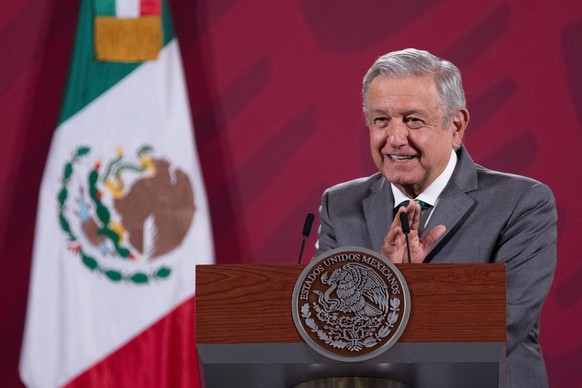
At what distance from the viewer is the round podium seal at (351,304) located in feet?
5.17

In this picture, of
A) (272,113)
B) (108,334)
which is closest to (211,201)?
(272,113)

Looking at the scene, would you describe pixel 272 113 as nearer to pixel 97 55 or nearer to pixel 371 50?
pixel 371 50

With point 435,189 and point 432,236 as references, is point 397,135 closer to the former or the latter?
point 435,189

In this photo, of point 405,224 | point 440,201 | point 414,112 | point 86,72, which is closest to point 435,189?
point 440,201

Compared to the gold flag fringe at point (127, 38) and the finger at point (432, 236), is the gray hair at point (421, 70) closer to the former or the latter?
the finger at point (432, 236)

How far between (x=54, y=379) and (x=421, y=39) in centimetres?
219

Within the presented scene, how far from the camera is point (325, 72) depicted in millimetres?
3977

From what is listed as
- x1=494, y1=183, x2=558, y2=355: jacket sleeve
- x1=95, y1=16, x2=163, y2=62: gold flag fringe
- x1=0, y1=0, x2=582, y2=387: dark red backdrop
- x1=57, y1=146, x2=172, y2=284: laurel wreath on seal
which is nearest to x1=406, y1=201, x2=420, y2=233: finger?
x1=494, y1=183, x2=558, y2=355: jacket sleeve

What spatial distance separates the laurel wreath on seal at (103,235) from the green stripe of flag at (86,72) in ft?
1.02

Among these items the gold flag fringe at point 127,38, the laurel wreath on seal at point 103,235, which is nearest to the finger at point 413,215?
the laurel wreath on seal at point 103,235

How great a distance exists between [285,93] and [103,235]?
1008 millimetres

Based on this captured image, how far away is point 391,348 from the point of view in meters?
1.57

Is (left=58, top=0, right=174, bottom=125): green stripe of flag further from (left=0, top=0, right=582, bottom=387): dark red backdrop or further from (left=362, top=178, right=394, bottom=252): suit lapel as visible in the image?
(left=362, top=178, right=394, bottom=252): suit lapel

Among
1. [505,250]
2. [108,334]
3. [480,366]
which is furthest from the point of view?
[108,334]
